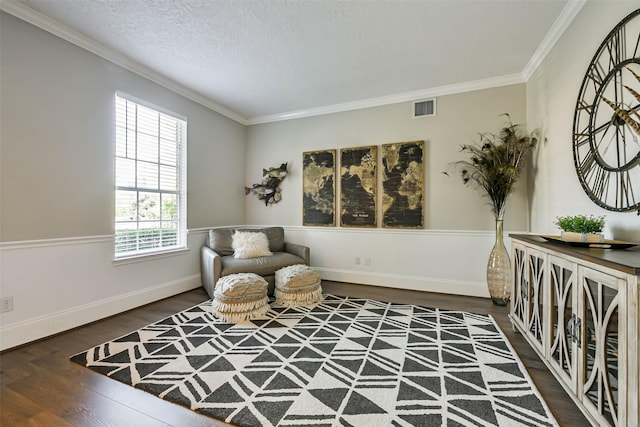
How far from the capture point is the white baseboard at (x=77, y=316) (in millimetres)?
2219

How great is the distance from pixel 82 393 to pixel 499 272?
388 cm

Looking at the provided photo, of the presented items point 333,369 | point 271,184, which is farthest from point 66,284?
point 271,184

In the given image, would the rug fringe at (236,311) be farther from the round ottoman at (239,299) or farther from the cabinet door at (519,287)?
the cabinet door at (519,287)

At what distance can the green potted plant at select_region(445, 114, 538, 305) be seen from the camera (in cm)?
311

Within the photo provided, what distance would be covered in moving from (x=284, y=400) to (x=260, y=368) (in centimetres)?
39

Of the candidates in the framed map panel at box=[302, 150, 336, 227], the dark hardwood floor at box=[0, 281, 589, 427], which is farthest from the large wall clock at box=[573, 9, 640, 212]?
the framed map panel at box=[302, 150, 336, 227]

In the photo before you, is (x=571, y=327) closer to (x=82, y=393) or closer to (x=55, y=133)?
(x=82, y=393)

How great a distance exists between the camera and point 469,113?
3.53 meters

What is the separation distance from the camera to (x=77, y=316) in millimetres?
2607

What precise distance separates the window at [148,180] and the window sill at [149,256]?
0.14 ft

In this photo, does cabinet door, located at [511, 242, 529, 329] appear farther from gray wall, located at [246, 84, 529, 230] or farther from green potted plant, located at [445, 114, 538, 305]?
gray wall, located at [246, 84, 529, 230]

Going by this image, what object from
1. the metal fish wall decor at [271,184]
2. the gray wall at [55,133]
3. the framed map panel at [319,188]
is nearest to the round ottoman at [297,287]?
the framed map panel at [319,188]

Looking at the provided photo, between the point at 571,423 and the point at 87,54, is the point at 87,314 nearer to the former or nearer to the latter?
the point at 87,54

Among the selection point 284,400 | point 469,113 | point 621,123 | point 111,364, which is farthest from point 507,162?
point 111,364
